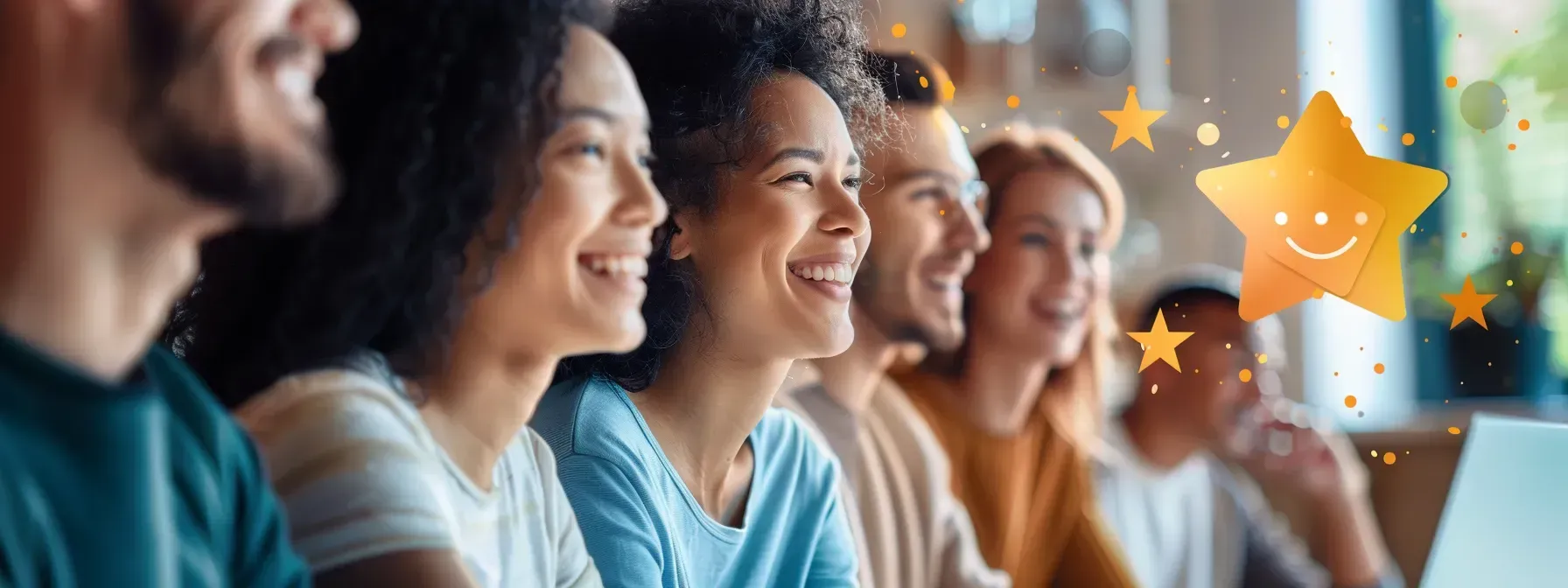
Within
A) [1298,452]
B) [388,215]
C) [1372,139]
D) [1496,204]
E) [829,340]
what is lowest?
[1298,452]

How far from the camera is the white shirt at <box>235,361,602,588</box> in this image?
492mm

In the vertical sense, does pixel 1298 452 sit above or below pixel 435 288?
below

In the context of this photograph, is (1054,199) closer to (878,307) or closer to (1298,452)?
(878,307)

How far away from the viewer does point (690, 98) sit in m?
0.74

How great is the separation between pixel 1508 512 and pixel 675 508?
0.71 meters

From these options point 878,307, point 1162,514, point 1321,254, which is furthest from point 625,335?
point 1162,514

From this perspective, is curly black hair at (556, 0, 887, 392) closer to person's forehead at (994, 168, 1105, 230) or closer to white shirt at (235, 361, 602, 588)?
white shirt at (235, 361, 602, 588)

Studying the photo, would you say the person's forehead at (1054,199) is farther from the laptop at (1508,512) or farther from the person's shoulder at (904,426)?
the laptop at (1508,512)

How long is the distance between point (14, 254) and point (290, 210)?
90mm

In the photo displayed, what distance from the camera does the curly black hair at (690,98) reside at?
736 millimetres

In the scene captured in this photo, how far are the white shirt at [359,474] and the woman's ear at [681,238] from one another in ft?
0.75

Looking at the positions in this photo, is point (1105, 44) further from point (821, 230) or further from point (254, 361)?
point (254, 361)

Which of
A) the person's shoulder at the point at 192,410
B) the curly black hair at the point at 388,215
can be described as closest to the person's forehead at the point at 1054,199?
the curly black hair at the point at 388,215

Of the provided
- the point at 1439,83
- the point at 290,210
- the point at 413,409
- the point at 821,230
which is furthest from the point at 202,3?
the point at 1439,83
